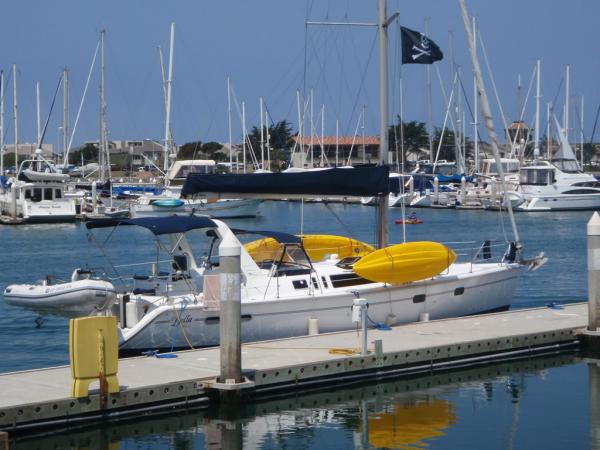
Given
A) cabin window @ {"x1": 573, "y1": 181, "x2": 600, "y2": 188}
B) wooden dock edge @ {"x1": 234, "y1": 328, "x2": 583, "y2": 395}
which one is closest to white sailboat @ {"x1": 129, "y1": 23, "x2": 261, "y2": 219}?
cabin window @ {"x1": 573, "y1": 181, "x2": 600, "y2": 188}

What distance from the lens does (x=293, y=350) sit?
1938 centimetres

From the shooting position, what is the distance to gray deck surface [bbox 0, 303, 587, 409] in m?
16.6

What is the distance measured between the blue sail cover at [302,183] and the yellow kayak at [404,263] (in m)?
1.63

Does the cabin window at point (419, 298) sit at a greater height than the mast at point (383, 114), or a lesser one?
lesser

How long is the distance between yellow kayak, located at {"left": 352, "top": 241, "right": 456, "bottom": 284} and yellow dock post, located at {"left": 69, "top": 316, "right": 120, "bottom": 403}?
6.89 metres

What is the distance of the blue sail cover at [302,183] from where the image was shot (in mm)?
22797

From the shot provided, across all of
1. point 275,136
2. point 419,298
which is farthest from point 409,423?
point 275,136

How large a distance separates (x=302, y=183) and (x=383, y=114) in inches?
102

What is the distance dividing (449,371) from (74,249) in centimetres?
3287

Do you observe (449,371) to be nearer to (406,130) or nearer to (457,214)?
(457,214)

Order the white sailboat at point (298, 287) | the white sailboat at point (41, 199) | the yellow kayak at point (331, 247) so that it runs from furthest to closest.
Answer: the white sailboat at point (41, 199)
the yellow kayak at point (331, 247)
the white sailboat at point (298, 287)

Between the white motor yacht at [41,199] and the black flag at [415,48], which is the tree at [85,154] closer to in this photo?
the white motor yacht at [41,199]

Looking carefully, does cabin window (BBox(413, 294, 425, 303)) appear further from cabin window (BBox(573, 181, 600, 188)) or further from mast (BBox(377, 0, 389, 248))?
cabin window (BBox(573, 181, 600, 188))

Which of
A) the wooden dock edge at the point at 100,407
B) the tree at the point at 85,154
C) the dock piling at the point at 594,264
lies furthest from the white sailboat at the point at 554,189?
the tree at the point at 85,154
